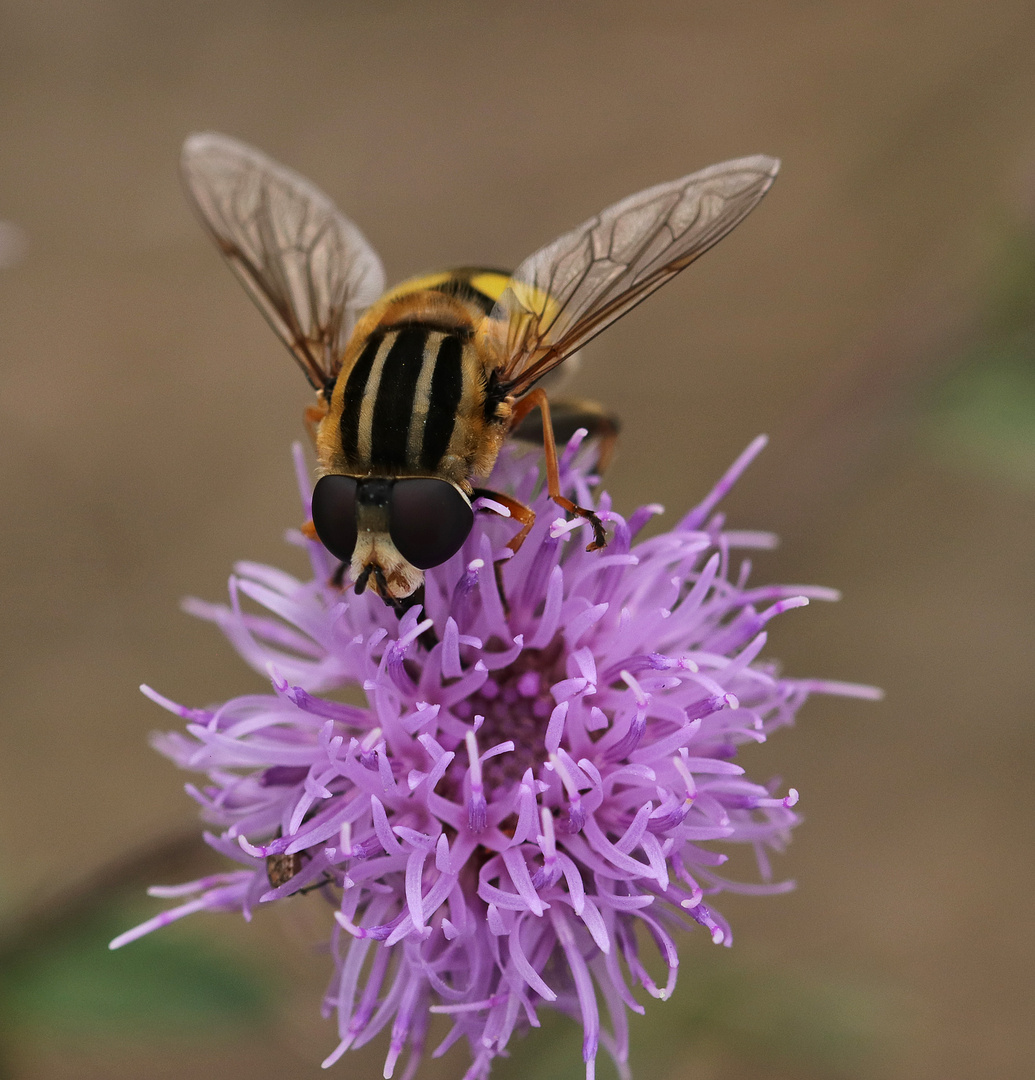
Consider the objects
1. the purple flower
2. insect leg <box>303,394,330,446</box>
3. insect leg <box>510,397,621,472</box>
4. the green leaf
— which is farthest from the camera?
the green leaf

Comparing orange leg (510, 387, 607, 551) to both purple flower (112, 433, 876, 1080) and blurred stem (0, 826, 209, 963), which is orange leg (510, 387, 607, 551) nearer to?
purple flower (112, 433, 876, 1080)

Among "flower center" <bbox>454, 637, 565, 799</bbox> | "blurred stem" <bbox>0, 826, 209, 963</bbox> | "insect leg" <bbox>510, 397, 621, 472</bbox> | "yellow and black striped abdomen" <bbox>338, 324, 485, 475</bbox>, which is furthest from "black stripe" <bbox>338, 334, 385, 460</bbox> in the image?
"blurred stem" <bbox>0, 826, 209, 963</bbox>

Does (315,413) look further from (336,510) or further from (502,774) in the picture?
(502,774)

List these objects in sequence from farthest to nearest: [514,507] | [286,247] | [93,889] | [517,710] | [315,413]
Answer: [93,889] < [286,247] < [315,413] < [517,710] < [514,507]

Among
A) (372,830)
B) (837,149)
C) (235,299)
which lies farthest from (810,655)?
(372,830)

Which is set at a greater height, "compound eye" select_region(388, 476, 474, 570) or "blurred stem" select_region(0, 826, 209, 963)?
"compound eye" select_region(388, 476, 474, 570)

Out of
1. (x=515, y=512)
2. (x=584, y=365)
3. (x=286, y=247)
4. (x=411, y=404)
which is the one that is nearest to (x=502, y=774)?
(x=515, y=512)

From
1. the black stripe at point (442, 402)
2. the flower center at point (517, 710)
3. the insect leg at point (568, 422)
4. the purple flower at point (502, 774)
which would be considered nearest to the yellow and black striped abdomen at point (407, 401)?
the black stripe at point (442, 402)
